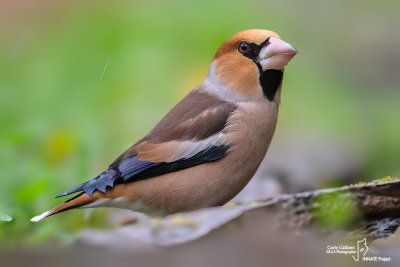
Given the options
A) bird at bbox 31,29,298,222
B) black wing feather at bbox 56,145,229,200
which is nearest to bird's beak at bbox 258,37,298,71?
bird at bbox 31,29,298,222

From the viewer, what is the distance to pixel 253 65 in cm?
354

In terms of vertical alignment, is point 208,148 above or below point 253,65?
below

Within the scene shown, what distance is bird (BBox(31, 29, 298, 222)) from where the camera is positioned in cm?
335

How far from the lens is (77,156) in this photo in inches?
192

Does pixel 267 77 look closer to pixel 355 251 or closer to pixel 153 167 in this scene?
pixel 153 167

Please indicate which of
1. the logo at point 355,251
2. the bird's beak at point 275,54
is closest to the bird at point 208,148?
the bird's beak at point 275,54

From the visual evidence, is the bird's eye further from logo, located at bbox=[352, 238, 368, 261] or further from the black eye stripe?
logo, located at bbox=[352, 238, 368, 261]

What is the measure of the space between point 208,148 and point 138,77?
310 centimetres

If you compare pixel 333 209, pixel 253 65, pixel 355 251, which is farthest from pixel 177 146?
pixel 355 251

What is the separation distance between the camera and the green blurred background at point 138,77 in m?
4.95

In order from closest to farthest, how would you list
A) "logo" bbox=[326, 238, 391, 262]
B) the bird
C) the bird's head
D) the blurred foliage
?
"logo" bbox=[326, 238, 391, 262] < the blurred foliage < the bird < the bird's head

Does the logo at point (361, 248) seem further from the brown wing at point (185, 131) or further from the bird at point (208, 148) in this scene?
the brown wing at point (185, 131)

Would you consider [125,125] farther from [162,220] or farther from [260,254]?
[260,254]

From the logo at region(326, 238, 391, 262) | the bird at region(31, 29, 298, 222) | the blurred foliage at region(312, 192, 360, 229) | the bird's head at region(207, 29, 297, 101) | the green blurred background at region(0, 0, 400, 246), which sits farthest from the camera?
the green blurred background at region(0, 0, 400, 246)
